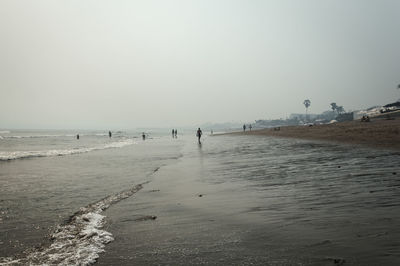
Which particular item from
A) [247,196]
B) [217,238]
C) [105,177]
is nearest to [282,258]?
[217,238]

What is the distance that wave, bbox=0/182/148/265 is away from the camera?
5246 mm

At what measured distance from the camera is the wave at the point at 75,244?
207 inches

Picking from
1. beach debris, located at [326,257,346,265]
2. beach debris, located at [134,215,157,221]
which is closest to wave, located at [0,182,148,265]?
beach debris, located at [134,215,157,221]

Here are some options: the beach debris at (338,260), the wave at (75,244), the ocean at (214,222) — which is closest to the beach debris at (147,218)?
the ocean at (214,222)

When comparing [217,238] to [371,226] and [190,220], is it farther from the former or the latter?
[371,226]

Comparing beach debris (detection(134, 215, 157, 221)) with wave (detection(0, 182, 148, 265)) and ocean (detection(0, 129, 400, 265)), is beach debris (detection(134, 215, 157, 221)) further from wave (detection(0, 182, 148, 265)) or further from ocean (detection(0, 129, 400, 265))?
wave (detection(0, 182, 148, 265))

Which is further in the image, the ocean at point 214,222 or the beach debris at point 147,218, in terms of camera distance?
the beach debris at point 147,218

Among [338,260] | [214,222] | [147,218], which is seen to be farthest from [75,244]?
[338,260]

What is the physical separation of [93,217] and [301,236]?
5.60m

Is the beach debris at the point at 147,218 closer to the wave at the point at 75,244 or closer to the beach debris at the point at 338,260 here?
the wave at the point at 75,244

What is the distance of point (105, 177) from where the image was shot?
1633cm

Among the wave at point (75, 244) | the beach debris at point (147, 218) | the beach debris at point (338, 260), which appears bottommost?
the beach debris at point (147, 218)

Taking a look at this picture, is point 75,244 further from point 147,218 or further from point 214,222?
point 214,222

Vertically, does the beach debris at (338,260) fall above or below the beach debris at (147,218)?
above
